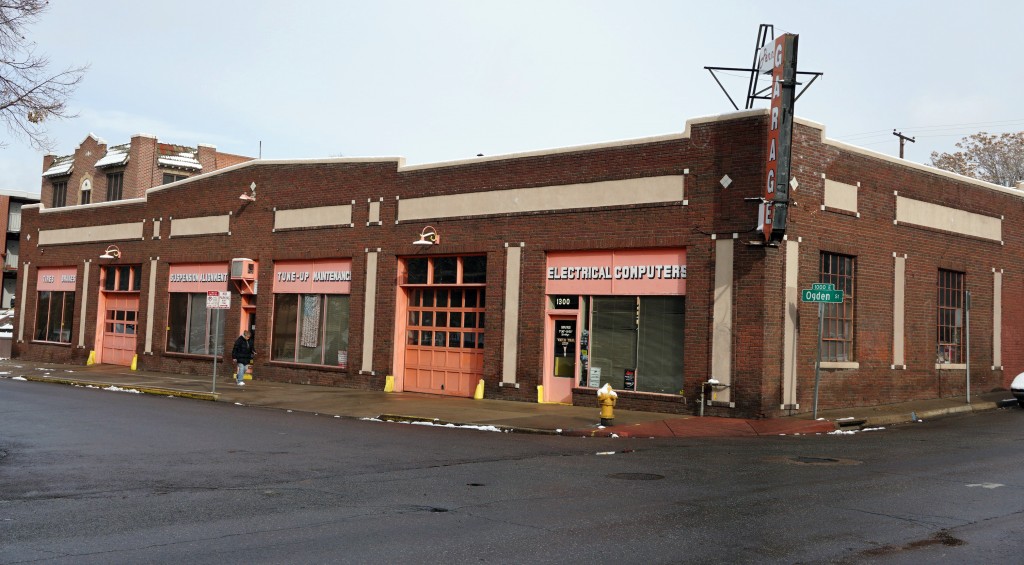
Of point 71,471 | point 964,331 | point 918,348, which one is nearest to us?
point 71,471

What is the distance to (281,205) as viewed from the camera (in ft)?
97.1

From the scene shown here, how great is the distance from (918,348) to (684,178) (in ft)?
28.0

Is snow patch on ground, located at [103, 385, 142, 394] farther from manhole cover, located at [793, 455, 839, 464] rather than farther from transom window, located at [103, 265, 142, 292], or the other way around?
manhole cover, located at [793, 455, 839, 464]

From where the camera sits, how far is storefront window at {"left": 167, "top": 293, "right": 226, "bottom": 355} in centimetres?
3216

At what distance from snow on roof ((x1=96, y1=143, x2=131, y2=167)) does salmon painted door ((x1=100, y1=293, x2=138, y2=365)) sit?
1161 cm

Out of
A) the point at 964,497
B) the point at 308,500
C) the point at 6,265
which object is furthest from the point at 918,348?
the point at 6,265

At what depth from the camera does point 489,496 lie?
10.2 metres

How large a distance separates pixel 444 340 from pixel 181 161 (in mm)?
27494

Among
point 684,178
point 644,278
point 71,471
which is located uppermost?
point 684,178

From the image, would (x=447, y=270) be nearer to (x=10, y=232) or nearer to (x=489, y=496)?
(x=489, y=496)

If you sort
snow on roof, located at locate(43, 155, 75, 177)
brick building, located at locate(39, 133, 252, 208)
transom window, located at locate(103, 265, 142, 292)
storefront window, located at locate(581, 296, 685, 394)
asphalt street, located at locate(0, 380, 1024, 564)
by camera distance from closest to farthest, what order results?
asphalt street, located at locate(0, 380, 1024, 564)
storefront window, located at locate(581, 296, 685, 394)
transom window, located at locate(103, 265, 142, 292)
brick building, located at locate(39, 133, 252, 208)
snow on roof, located at locate(43, 155, 75, 177)

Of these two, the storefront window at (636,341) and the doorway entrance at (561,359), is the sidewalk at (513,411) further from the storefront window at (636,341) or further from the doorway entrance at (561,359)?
the storefront window at (636,341)

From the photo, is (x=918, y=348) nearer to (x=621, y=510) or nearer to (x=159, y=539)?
(x=621, y=510)

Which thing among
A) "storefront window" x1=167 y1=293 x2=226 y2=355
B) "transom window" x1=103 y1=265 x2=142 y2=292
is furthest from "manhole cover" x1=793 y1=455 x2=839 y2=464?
"transom window" x1=103 y1=265 x2=142 y2=292
